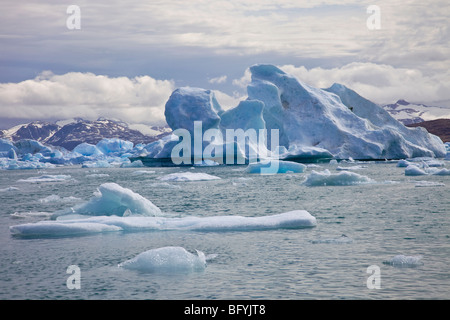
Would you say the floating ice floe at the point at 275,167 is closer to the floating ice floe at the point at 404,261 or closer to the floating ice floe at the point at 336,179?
the floating ice floe at the point at 336,179

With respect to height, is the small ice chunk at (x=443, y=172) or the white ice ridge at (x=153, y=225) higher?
the white ice ridge at (x=153, y=225)

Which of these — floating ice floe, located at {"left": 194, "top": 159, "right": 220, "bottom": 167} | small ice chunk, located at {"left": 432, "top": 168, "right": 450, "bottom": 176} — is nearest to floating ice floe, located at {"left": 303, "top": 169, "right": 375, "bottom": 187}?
small ice chunk, located at {"left": 432, "top": 168, "right": 450, "bottom": 176}

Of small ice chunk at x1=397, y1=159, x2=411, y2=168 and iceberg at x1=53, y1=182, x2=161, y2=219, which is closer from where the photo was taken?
iceberg at x1=53, y1=182, x2=161, y2=219

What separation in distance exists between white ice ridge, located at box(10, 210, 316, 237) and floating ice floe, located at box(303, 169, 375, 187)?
8589 millimetres

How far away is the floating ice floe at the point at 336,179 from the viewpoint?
17.8 metres

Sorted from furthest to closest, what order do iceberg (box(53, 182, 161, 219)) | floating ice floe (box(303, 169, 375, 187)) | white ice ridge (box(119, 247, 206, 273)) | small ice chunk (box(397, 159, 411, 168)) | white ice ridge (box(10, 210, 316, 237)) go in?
small ice chunk (box(397, 159, 411, 168)) → floating ice floe (box(303, 169, 375, 187)) → iceberg (box(53, 182, 161, 219)) → white ice ridge (box(10, 210, 316, 237)) → white ice ridge (box(119, 247, 206, 273))

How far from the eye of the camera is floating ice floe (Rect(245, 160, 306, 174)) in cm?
2722

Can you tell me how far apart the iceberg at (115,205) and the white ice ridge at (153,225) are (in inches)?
28.8

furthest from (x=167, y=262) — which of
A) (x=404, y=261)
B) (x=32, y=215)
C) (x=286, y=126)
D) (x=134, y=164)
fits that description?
(x=134, y=164)

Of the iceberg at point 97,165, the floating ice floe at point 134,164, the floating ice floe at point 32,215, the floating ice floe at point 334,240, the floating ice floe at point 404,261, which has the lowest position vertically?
the iceberg at point 97,165

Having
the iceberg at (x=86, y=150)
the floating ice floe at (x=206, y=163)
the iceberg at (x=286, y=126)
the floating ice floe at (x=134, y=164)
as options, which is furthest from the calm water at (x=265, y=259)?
the iceberg at (x=86, y=150)

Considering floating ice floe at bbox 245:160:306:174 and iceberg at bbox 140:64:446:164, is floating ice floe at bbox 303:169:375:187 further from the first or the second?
iceberg at bbox 140:64:446:164

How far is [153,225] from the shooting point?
9.19 m
